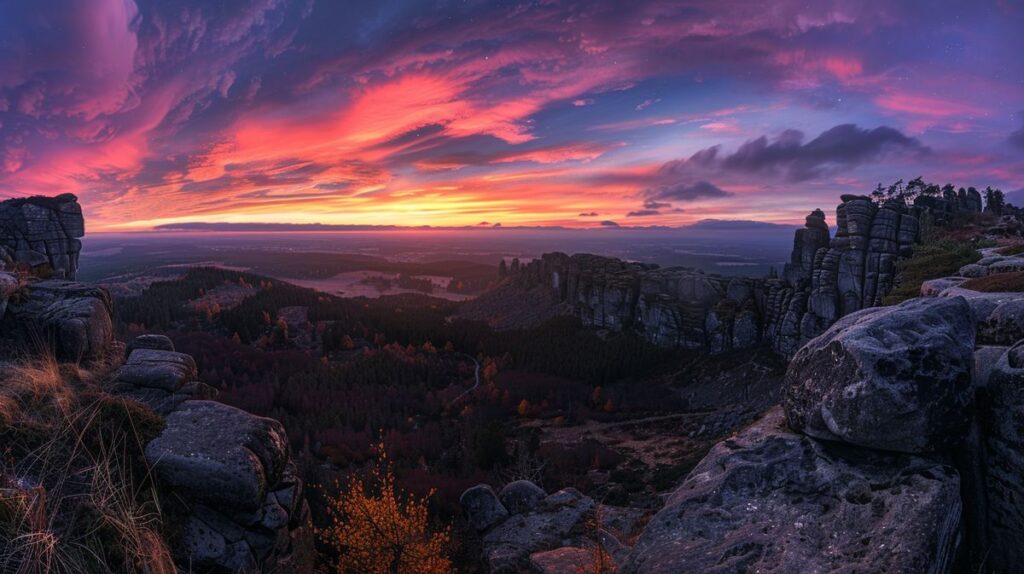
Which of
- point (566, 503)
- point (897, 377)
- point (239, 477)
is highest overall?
point (897, 377)

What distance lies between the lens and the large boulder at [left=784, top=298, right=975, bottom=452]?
28.5 feet

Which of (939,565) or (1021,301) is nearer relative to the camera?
(939,565)

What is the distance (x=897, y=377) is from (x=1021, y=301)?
5834mm

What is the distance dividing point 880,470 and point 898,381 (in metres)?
1.81

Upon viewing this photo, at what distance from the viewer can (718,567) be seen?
8336 millimetres

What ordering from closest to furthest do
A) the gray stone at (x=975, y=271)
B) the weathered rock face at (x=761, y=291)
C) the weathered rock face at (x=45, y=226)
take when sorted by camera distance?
1. the gray stone at (x=975, y=271)
2. the weathered rock face at (x=45, y=226)
3. the weathered rock face at (x=761, y=291)

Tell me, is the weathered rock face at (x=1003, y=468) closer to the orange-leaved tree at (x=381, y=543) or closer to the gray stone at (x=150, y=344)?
the orange-leaved tree at (x=381, y=543)

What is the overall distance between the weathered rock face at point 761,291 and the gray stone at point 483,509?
5100 centimetres

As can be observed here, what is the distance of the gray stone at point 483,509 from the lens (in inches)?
1131

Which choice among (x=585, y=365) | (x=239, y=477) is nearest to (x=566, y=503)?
(x=239, y=477)

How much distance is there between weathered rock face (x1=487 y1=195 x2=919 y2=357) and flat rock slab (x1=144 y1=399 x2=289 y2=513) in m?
63.9

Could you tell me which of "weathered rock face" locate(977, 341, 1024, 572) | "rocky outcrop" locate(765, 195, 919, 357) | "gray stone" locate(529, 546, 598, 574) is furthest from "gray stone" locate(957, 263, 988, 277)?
"rocky outcrop" locate(765, 195, 919, 357)

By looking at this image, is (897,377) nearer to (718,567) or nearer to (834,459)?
(834,459)

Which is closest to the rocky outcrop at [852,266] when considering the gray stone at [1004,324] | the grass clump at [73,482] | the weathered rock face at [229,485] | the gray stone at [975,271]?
the gray stone at [975,271]
